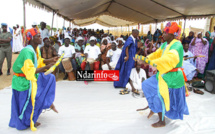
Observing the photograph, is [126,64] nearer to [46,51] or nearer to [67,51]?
[67,51]

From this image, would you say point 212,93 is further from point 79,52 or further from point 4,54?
point 4,54

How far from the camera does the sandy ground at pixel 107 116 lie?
2498mm

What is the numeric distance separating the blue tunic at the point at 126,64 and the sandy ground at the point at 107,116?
0.47 meters

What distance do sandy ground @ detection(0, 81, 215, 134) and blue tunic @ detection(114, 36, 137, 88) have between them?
47 cm

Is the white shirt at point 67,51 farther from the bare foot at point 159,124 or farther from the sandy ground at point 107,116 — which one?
the bare foot at point 159,124

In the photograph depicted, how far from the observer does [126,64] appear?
4.46 meters

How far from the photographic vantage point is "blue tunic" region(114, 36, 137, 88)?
14.1ft

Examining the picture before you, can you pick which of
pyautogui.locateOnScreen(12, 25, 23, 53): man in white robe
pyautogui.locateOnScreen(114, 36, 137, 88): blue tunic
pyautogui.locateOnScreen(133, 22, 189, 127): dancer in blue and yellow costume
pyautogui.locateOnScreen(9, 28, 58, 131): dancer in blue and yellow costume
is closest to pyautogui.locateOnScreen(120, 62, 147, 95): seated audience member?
pyautogui.locateOnScreen(114, 36, 137, 88): blue tunic

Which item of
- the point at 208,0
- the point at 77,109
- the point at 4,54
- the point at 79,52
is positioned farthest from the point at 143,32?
the point at 77,109

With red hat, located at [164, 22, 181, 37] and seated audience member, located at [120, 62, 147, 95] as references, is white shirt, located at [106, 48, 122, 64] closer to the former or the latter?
seated audience member, located at [120, 62, 147, 95]

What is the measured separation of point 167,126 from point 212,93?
2487 mm

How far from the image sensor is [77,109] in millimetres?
3207

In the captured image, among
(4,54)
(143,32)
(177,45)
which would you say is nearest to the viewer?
(177,45)

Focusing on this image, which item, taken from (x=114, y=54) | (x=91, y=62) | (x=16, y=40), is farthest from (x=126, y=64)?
(x=16, y=40)
